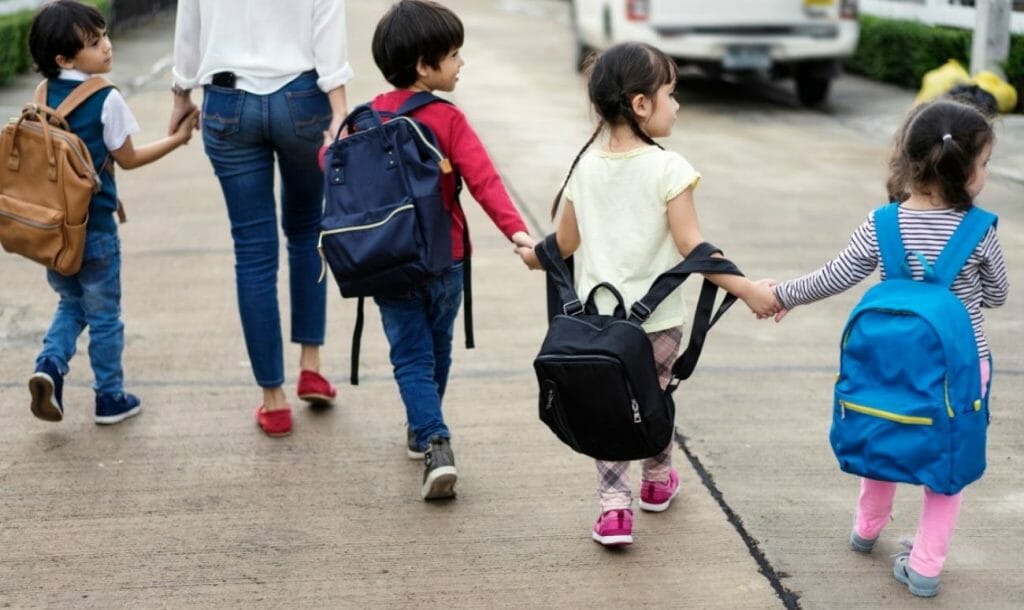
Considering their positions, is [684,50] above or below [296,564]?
Result: below

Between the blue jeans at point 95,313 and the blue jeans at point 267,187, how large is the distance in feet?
1.51

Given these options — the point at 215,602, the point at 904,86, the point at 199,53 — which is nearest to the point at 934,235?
the point at 215,602

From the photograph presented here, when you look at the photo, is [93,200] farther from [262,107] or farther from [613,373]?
[613,373]

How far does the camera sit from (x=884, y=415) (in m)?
3.26

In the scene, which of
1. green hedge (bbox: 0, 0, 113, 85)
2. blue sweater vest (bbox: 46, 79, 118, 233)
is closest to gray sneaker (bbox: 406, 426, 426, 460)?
blue sweater vest (bbox: 46, 79, 118, 233)

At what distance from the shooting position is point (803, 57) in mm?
13148

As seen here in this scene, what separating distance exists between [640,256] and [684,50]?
9.86m

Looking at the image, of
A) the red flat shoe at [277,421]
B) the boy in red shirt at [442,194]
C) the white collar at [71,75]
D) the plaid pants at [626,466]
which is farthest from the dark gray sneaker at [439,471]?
the white collar at [71,75]

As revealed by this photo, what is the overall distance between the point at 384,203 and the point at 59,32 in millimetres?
1364

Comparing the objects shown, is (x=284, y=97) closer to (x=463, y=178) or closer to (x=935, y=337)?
(x=463, y=178)

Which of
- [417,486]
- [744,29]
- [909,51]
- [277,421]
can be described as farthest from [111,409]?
[909,51]

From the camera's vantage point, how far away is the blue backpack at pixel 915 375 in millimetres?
3197

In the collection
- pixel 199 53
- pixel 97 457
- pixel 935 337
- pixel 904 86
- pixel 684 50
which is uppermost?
pixel 199 53

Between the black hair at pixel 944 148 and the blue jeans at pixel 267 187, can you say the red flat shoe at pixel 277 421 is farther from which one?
the black hair at pixel 944 148
